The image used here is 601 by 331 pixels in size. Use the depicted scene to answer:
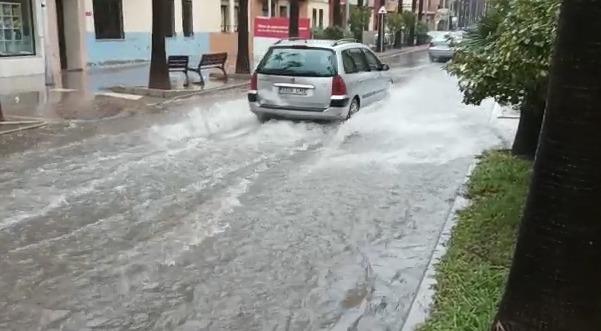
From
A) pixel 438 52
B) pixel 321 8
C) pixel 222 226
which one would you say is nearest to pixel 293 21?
pixel 438 52

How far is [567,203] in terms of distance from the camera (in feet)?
10.3

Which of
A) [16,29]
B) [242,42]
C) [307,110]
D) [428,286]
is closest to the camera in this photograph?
[428,286]

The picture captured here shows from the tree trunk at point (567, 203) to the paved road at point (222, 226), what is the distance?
4.55 ft

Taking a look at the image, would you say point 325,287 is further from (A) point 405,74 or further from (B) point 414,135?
(A) point 405,74

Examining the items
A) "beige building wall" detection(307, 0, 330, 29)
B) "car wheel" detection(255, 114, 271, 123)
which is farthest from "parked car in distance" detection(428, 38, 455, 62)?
"car wheel" detection(255, 114, 271, 123)

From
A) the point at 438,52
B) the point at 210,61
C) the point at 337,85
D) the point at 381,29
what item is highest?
the point at 381,29

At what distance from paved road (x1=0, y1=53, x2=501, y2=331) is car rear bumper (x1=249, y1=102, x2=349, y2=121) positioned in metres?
0.44

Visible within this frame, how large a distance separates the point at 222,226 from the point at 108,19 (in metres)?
22.1

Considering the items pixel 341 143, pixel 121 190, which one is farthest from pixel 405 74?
pixel 121 190

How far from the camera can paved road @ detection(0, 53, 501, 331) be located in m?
4.83

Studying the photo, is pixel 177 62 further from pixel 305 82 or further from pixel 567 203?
pixel 567 203

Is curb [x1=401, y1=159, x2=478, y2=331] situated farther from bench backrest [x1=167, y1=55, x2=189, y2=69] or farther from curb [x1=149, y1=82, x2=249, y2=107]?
bench backrest [x1=167, y1=55, x2=189, y2=69]

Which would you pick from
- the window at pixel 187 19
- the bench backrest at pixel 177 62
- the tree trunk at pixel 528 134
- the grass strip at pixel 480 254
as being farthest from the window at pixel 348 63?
the window at pixel 187 19

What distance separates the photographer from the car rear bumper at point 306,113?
1244 cm
